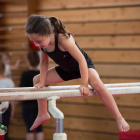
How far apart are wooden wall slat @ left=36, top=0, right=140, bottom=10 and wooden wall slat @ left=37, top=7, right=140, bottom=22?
3.0 inches

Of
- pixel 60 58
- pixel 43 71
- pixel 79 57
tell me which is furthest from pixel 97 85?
pixel 43 71

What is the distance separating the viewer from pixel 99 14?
11.5 ft

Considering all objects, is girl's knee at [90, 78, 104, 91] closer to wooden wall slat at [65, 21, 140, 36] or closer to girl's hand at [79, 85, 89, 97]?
girl's hand at [79, 85, 89, 97]

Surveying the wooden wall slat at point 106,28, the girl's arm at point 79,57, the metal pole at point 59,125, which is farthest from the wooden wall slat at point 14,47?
the metal pole at point 59,125

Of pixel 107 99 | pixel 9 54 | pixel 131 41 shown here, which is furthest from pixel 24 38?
pixel 107 99

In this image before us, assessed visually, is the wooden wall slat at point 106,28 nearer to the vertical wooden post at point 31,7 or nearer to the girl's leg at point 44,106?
the vertical wooden post at point 31,7

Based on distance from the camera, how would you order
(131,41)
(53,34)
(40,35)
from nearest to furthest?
(40,35)
(53,34)
(131,41)

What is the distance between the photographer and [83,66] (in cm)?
152

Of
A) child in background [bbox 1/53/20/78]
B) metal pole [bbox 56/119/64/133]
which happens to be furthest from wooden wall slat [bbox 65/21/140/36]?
metal pole [bbox 56/119/64/133]

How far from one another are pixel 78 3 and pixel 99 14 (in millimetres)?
403

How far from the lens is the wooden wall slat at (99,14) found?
3.37 meters

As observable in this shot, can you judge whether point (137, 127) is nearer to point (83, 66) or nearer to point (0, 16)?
point (83, 66)

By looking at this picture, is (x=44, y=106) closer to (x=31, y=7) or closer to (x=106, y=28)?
(x=106, y=28)

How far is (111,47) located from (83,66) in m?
2.07
